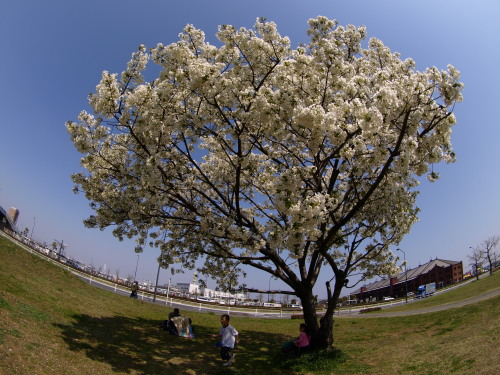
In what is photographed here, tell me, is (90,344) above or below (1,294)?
below

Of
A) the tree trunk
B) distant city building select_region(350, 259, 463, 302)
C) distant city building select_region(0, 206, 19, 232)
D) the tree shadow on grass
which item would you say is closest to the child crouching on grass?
the tree shadow on grass

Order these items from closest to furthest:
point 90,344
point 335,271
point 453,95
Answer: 1. point 453,95
2. point 90,344
3. point 335,271

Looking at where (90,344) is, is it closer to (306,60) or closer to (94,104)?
(94,104)

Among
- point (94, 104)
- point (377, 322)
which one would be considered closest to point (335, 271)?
point (94, 104)

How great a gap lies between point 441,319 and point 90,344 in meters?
20.5

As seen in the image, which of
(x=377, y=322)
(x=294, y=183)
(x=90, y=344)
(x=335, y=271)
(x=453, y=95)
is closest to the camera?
(x=453, y=95)

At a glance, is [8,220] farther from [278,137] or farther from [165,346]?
[278,137]

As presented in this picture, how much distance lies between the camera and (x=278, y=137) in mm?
11055

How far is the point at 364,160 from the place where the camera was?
11.5 metres

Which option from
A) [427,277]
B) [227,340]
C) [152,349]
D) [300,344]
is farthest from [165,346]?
[427,277]

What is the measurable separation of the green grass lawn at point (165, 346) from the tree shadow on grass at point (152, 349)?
0.11ft

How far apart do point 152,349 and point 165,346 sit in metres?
0.99

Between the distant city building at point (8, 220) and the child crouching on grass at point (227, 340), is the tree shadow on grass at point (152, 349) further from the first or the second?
the distant city building at point (8, 220)

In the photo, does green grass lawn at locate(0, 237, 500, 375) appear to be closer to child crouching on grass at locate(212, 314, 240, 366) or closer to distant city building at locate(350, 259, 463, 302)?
child crouching on grass at locate(212, 314, 240, 366)
